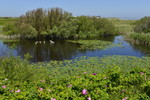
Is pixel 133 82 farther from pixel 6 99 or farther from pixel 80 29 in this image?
pixel 80 29

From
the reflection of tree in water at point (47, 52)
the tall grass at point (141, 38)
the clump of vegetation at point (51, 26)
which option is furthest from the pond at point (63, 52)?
the clump of vegetation at point (51, 26)

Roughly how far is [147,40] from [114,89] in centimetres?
2562

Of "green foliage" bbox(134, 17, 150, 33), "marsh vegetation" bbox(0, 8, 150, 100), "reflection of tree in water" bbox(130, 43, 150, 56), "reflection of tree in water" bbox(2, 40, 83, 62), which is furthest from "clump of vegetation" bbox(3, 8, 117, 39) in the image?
"reflection of tree in water" bbox(130, 43, 150, 56)

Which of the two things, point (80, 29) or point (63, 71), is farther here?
point (80, 29)

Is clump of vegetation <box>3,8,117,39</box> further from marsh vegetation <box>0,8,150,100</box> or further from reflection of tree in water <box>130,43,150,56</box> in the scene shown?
reflection of tree in water <box>130,43,150,56</box>

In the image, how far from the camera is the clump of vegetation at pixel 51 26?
3559 centimetres

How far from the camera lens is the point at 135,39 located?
30.9 meters

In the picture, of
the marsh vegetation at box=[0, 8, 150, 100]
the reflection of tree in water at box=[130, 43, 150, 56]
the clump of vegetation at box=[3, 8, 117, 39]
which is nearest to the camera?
the marsh vegetation at box=[0, 8, 150, 100]

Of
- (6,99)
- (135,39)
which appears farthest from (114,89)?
(135,39)

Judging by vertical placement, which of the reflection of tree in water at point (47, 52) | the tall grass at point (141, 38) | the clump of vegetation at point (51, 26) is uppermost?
the clump of vegetation at point (51, 26)

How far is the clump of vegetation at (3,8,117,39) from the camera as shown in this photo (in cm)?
3559

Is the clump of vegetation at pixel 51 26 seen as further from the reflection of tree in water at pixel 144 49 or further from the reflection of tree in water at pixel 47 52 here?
the reflection of tree in water at pixel 144 49

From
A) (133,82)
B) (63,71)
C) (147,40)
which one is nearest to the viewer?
(133,82)

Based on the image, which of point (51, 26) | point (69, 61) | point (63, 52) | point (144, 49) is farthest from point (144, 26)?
point (69, 61)
